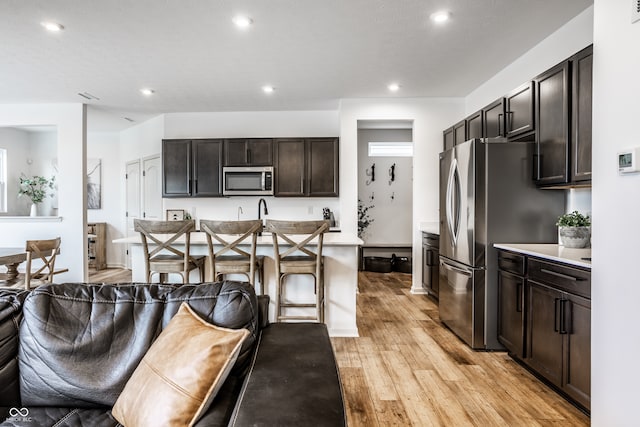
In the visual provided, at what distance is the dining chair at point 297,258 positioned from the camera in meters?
2.71

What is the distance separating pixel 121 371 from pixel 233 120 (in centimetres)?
482

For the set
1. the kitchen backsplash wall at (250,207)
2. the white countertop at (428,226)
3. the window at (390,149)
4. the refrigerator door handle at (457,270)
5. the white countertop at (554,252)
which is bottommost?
the refrigerator door handle at (457,270)

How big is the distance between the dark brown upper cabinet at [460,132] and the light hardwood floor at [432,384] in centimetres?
221

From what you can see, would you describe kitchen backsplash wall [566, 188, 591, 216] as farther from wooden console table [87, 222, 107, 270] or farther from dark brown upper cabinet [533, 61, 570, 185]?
wooden console table [87, 222, 107, 270]

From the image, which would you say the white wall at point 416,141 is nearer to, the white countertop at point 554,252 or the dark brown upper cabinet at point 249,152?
the dark brown upper cabinet at point 249,152

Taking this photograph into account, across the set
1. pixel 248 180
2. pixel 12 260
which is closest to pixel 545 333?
pixel 248 180

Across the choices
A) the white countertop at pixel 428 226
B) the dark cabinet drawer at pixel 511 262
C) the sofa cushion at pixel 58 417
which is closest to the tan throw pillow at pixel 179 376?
the sofa cushion at pixel 58 417

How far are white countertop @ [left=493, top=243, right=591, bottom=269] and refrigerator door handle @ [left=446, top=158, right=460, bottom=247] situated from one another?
0.43 meters

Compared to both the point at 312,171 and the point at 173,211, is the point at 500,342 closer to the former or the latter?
the point at 312,171

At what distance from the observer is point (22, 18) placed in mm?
2693

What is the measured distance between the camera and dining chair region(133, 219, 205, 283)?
274cm

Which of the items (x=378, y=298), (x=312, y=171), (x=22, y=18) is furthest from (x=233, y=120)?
(x=378, y=298)

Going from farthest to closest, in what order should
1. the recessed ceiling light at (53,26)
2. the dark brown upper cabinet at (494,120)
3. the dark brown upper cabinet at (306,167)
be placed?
the dark brown upper cabinet at (306,167)
the dark brown upper cabinet at (494,120)
the recessed ceiling light at (53,26)

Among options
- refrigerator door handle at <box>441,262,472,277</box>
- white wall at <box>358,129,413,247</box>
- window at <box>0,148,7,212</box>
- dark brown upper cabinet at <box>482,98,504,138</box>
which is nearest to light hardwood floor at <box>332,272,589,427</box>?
refrigerator door handle at <box>441,262,472,277</box>
